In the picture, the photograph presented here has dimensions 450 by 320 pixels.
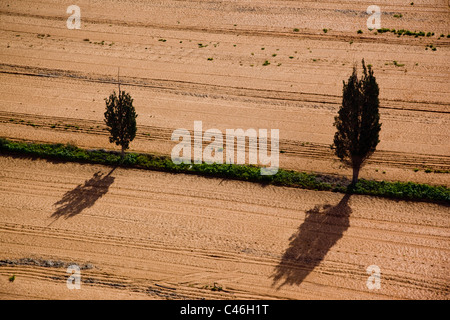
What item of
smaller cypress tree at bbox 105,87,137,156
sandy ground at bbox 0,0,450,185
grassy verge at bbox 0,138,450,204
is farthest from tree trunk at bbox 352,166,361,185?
smaller cypress tree at bbox 105,87,137,156

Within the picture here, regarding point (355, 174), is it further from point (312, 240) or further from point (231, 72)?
point (231, 72)

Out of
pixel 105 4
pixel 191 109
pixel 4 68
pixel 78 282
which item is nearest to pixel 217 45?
pixel 191 109

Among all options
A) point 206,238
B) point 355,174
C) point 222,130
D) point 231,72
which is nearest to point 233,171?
point 222,130

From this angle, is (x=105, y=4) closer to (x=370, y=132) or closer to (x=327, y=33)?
(x=327, y=33)

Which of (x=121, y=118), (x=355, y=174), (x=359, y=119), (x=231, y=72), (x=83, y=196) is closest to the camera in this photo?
(x=359, y=119)

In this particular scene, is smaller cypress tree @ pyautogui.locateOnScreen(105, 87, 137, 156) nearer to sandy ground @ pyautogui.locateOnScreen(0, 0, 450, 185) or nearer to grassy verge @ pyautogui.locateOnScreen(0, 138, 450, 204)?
grassy verge @ pyautogui.locateOnScreen(0, 138, 450, 204)

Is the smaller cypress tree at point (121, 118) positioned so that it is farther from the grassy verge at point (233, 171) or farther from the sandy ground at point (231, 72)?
the sandy ground at point (231, 72)
